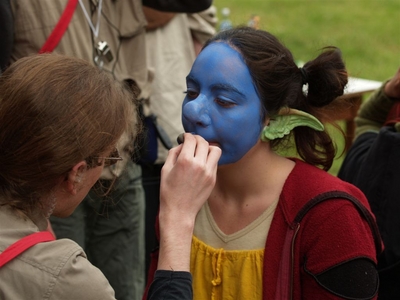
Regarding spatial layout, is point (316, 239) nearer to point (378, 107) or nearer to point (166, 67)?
point (378, 107)

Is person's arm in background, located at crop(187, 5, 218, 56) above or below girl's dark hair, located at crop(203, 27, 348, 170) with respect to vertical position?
below

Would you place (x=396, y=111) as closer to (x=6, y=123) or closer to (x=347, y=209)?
(x=347, y=209)

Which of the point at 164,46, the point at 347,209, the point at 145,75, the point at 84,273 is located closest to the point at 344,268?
the point at 347,209

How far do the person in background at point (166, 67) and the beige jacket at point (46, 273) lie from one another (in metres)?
2.10

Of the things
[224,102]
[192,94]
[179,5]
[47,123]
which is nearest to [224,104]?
[224,102]

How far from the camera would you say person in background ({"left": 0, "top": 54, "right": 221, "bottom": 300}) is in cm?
171

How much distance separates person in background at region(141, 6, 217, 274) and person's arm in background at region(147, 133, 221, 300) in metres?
1.86

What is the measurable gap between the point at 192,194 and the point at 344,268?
500 millimetres

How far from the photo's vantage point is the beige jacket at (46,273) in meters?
1.69

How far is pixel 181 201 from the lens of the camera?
6.47 ft

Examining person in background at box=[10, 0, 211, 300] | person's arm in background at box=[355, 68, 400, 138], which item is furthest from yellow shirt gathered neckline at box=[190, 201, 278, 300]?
person's arm in background at box=[355, 68, 400, 138]

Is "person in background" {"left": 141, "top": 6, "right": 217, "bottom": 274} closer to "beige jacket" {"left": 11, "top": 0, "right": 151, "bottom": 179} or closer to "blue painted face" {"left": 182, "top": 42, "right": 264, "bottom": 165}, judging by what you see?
"beige jacket" {"left": 11, "top": 0, "right": 151, "bottom": 179}

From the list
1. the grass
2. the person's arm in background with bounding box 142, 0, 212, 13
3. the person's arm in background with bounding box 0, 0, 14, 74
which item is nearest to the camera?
the person's arm in background with bounding box 0, 0, 14, 74

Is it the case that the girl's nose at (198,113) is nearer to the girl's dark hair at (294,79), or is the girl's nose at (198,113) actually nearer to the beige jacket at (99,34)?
the girl's dark hair at (294,79)
